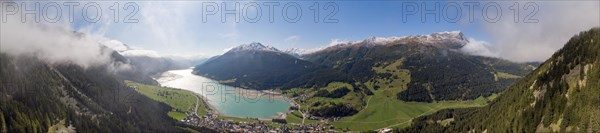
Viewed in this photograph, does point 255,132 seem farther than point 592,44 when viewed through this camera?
Yes

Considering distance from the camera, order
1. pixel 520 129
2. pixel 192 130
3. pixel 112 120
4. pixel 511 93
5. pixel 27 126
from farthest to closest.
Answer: pixel 192 130
pixel 112 120
pixel 511 93
pixel 27 126
pixel 520 129

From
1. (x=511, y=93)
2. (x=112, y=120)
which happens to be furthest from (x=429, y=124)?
(x=112, y=120)

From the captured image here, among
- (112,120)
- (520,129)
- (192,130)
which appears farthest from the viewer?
(192,130)

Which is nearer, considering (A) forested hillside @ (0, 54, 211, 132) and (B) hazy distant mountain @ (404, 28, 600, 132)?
(B) hazy distant mountain @ (404, 28, 600, 132)

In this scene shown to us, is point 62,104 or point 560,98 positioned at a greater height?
point 560,98

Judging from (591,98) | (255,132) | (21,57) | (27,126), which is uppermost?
(21,57)

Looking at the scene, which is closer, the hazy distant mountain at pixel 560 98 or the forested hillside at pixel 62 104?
the hazy distant mountain at pixel 560 98

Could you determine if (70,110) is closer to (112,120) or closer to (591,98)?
(112,120)

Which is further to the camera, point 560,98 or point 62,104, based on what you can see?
point 62,104
